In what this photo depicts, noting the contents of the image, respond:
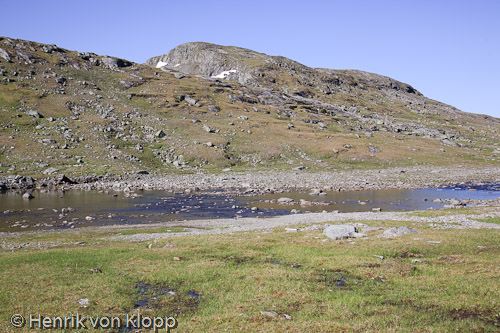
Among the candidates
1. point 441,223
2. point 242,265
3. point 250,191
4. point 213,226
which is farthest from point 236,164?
point 242,265

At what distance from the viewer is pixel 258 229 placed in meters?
38.9

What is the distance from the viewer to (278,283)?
62.5 ft

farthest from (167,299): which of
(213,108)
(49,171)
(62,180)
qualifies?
(213,108)

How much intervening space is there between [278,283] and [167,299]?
579 cm

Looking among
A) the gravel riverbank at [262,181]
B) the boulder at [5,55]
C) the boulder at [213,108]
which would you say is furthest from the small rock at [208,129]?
the boulder at [5,55]

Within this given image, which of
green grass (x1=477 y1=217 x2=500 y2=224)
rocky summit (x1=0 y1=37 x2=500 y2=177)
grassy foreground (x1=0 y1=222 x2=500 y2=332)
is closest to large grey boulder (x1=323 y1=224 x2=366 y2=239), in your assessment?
grassy foreground (x1=0 y1=222 x2=500 y2=332)

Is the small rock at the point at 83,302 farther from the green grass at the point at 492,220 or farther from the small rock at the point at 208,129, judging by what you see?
the small rock at the point at 208,129

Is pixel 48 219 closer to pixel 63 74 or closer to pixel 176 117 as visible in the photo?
pixel 176 117

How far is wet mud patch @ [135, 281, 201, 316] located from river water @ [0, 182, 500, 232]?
28.9 m

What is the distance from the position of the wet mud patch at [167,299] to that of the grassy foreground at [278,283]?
0.17ft

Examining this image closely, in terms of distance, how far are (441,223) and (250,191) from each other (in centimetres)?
3897

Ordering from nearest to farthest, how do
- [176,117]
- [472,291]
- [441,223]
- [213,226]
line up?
[472,291] → [441,223] → [213,226] → [176,117]

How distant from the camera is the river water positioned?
47531mm
